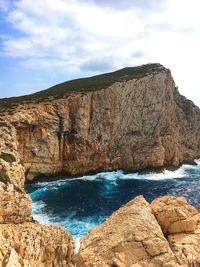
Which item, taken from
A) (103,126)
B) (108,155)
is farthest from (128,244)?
(103,126)

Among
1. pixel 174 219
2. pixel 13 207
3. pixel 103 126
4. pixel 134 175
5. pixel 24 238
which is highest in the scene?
pixel 103 126

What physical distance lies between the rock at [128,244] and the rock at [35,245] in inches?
114

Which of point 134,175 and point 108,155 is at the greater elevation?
point 108,155

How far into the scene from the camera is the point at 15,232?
19.4 metres

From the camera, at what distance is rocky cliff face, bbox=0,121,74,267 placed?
55.0 ft

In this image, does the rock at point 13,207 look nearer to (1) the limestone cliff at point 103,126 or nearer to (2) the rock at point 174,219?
(2) the rock at point 174,219

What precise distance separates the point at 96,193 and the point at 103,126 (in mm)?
25019

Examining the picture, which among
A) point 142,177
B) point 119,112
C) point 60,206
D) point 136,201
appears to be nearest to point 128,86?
point 119,112

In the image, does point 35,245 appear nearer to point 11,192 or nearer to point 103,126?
point 11,192

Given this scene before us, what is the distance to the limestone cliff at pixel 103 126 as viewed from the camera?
86.4 metres

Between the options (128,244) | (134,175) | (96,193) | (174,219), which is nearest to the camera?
(128,244)

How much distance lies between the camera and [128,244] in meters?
16.8

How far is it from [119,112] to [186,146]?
27515 mm

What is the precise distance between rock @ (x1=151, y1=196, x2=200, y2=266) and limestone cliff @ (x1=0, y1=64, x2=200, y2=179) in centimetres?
6497
